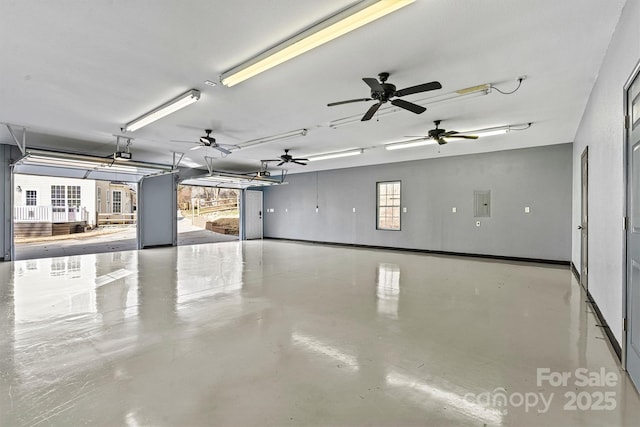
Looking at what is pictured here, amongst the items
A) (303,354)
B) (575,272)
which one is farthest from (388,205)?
(303,354)

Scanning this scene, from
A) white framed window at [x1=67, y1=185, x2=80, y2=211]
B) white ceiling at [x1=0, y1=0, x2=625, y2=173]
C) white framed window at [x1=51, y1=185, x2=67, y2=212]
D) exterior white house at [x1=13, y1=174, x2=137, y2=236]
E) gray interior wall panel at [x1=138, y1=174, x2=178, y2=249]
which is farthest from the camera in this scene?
white framed window at [x1=67, y1=185, x2=80, y2=211]

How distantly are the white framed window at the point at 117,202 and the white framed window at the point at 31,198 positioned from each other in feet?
14.7

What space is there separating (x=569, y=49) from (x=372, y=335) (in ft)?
11.2

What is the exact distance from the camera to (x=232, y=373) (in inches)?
91.0

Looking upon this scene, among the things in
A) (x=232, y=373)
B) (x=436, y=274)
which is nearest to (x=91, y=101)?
(x=232, y=373)

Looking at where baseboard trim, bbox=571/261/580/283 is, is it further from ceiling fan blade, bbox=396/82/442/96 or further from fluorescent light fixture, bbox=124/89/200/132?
fluorescent light fixture, bbox=124/89/200/132

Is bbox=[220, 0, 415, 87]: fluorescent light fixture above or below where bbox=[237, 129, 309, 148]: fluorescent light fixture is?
below

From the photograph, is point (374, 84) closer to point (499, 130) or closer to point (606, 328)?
point (606, 328)

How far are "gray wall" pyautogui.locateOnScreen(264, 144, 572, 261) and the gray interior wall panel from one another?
469 cm

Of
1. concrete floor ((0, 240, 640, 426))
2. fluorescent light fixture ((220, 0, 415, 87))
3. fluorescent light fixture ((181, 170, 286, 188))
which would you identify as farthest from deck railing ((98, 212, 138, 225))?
fluorescent light fixture ((220, 0, 415, 87))

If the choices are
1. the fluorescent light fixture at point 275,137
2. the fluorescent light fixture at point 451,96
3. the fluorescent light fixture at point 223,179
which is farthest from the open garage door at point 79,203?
the fluorescent light fixture at point 451,96

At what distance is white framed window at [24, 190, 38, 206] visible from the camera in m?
14.4

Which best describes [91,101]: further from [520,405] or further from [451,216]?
[451,216]

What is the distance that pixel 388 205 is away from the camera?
9.89m
